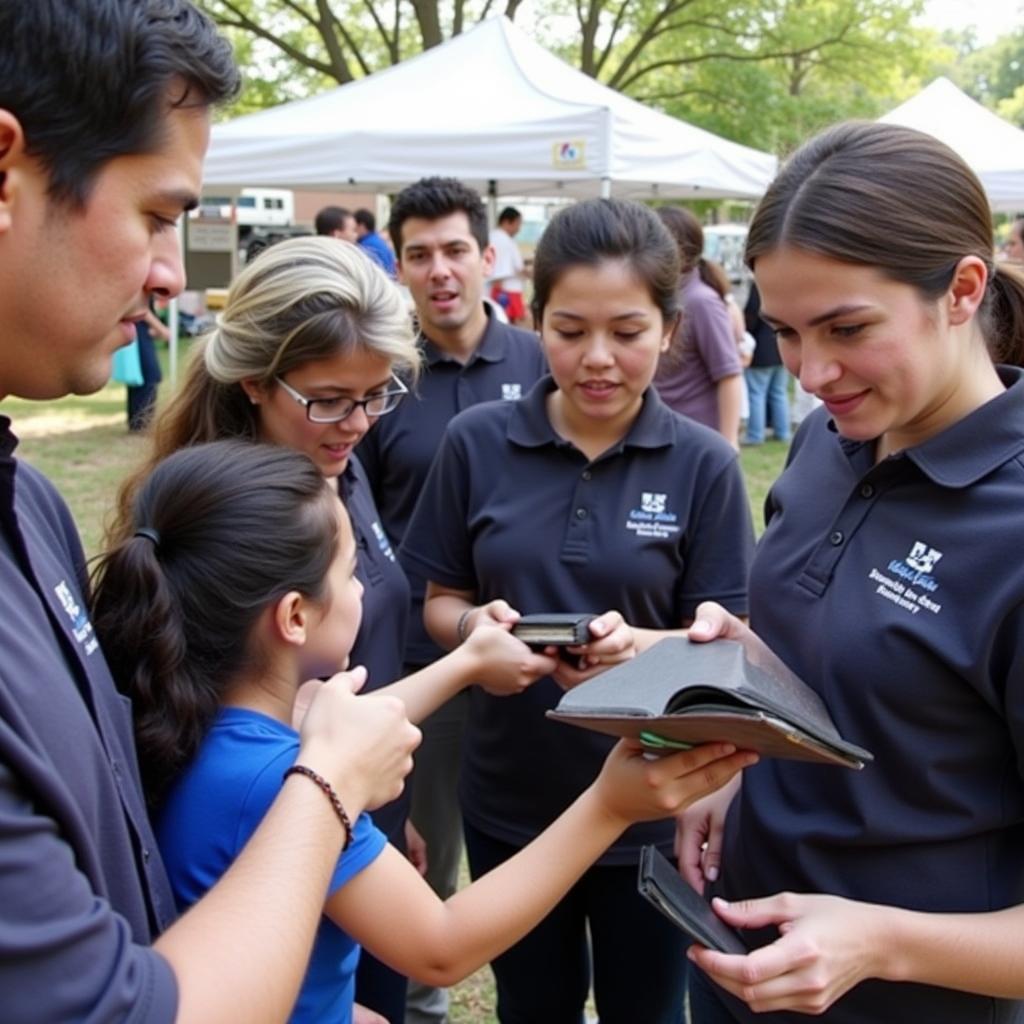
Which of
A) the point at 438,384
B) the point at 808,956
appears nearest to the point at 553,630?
the point at 808,956

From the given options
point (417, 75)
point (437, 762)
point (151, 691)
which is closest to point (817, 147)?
point (151, 691)

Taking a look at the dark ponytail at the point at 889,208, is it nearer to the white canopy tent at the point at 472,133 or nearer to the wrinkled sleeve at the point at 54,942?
the wrinkled sleeve at the point at 54,942

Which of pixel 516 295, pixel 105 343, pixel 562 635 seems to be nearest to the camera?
pixel 105 343

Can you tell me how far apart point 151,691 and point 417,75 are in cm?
869

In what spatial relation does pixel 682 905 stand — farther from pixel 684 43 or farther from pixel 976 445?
pixel 684 43

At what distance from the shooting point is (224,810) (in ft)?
5.03

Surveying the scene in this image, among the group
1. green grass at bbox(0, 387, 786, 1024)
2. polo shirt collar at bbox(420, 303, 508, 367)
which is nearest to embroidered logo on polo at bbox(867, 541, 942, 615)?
polo shirt collar at bbox(420, 303, 508, 367)

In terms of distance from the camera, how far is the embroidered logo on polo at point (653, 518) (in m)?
2.44

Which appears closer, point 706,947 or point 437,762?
point 706,947

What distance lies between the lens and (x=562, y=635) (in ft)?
7.01

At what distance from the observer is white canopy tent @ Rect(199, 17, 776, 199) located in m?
8.09

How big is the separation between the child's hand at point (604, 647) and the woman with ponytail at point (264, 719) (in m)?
0.43

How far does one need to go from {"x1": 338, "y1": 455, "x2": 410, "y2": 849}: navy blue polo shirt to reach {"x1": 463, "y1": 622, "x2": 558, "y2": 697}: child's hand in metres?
0.30

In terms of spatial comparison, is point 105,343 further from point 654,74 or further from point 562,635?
point 654,74
